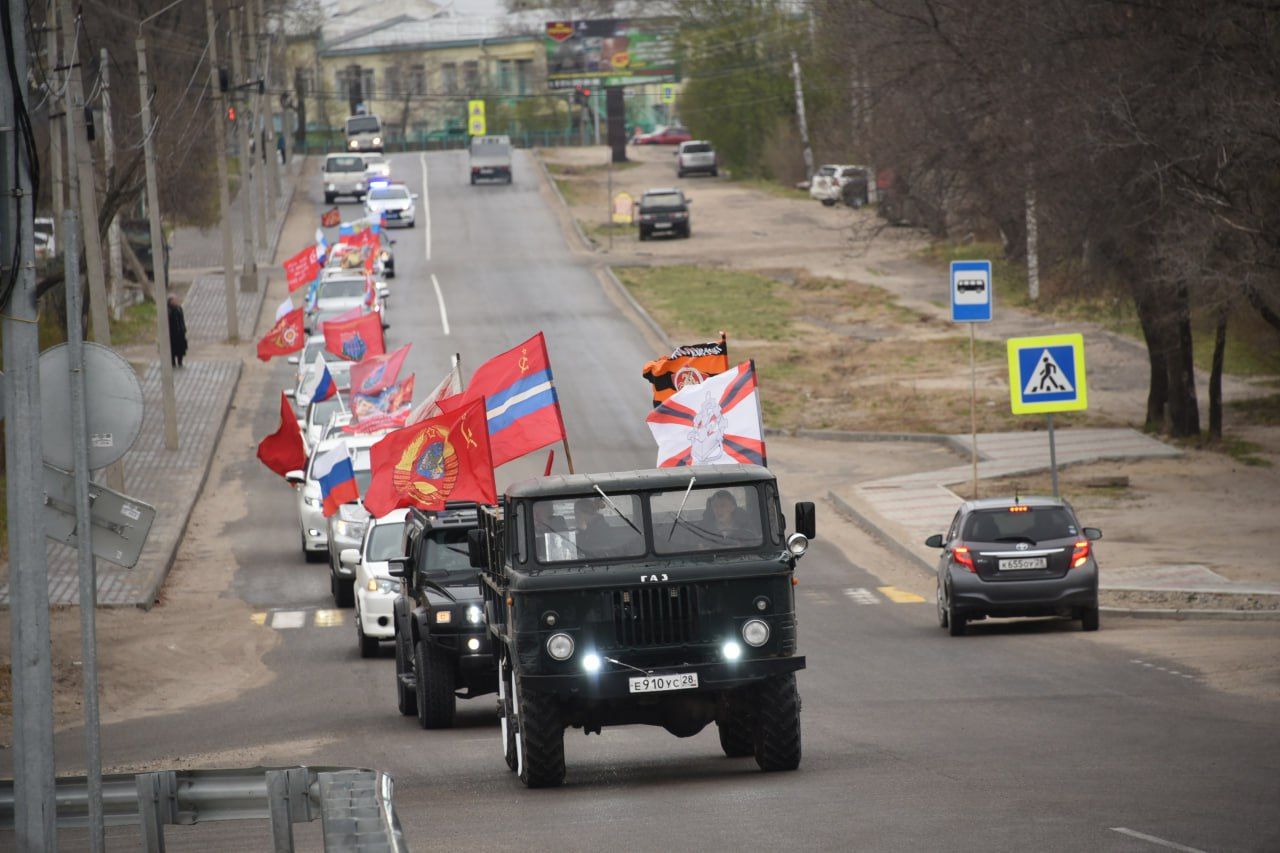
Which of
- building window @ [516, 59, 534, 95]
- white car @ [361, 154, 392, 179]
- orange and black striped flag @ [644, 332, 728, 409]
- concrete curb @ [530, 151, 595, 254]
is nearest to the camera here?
orange and black striped flag @ [644, 332, 728, 409]

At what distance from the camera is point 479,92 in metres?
138

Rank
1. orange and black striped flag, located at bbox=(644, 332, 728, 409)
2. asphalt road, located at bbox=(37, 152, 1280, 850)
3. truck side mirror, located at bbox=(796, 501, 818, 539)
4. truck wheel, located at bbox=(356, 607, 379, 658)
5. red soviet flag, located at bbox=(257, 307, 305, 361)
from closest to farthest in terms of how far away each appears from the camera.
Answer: asphalt road, located at bbox=(37, 152, 1280, 850) → truck side mirror, located at bbox=(796, 501, 818, 539) → orange and black striped flag, located at bbox=(644, 332, 728, 409) → truck wheel, located at bbox=(356, 607, 379, 658) → red soviet flag, located at bbox=(257, 307, 305, 361)

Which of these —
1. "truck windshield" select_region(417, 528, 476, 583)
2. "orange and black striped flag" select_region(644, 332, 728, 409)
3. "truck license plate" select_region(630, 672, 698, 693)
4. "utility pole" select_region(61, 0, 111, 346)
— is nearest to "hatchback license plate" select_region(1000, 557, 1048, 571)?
"orange and black striped flag" select_region(644, 332, 728, 409)

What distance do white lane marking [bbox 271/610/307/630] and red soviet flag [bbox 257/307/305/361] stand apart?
1451 centimetres

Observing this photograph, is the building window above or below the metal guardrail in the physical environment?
above

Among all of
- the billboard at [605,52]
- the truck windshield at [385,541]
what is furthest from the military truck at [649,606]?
the billboard at [605,52]

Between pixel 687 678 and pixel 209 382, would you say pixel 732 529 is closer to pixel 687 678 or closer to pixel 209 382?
pixel 687 678

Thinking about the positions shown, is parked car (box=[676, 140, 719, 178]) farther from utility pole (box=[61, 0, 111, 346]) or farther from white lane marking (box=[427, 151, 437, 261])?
utility pole (box=[61, 0, 111, 346])

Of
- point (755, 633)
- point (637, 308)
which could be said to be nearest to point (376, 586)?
point (755, 633)

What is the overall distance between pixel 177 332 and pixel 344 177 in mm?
36482

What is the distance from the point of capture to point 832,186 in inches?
3174

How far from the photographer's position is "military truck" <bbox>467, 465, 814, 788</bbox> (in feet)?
40.0

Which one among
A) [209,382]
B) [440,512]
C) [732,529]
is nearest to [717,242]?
[209,382]

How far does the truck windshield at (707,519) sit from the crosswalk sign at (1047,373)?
13.1 meters
